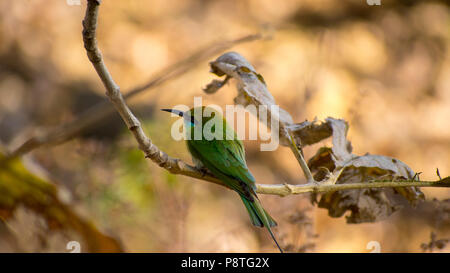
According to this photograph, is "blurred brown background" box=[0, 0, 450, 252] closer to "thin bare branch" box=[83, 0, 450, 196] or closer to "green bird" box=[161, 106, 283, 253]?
"green bird" box=[161, 106, 283, 253]

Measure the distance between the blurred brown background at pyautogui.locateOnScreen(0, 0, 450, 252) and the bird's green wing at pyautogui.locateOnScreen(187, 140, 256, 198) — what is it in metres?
1.27

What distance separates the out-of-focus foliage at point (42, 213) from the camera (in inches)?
54.3

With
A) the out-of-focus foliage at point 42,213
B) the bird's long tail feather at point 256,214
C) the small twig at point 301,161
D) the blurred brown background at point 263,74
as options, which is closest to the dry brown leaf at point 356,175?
the small twig at point 301,161

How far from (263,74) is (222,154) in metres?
2.88

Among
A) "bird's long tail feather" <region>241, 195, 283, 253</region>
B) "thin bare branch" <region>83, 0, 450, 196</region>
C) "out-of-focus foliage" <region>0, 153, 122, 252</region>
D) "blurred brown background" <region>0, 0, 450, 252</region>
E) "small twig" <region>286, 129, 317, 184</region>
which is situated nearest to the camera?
"thin bare branch" <region>83, 0, 450, 196</region>

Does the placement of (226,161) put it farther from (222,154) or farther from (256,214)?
(256,214)

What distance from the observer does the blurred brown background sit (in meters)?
3.69

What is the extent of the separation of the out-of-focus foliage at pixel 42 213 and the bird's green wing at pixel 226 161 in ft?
1.64

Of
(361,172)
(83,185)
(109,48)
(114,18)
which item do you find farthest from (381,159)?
(114,18)

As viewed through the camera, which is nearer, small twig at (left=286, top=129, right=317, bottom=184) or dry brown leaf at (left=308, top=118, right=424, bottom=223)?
small twig at (left=286, top=129, right=317, bottom=184)

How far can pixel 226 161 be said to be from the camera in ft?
5.81

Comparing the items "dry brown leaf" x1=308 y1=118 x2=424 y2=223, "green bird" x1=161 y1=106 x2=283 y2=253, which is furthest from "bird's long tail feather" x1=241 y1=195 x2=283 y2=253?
"dry brown leaf" x1=308 y1=118 x2=424 y2=223

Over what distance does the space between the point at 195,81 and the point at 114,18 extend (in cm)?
129

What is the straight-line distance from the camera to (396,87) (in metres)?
4.98
